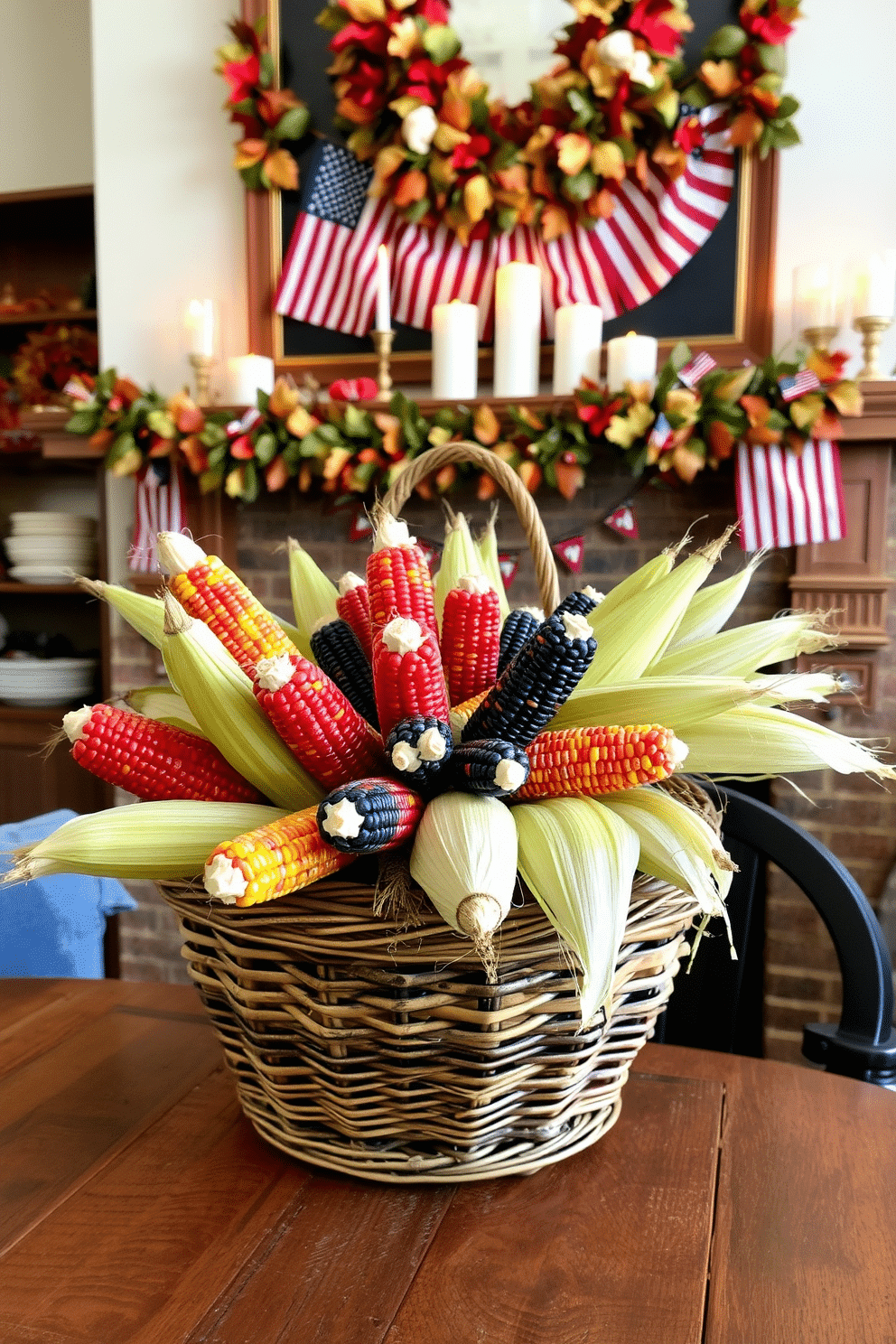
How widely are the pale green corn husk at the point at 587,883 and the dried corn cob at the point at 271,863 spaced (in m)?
0.10

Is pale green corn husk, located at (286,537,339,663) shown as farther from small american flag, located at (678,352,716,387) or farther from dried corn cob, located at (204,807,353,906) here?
small american flag, located at (678,352,716,387)

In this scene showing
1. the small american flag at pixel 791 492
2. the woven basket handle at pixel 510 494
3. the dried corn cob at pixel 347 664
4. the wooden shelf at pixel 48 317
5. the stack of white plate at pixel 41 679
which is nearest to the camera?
the dried corn cob at pixel 347 664

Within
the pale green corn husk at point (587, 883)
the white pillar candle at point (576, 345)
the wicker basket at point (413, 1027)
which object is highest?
the white pillar candle at point (576, 345)

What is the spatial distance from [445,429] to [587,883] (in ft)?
5.70

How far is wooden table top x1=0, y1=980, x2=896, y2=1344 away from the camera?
0.48 meters

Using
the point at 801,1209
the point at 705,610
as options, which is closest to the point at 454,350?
the point at 705,610

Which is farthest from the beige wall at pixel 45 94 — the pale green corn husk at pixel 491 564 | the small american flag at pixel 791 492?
the pale green corn husk at pixel 491 564

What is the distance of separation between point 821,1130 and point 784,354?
5.90 ft

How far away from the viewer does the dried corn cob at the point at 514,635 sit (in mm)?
708

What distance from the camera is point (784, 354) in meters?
2.09

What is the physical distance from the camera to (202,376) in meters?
2.32

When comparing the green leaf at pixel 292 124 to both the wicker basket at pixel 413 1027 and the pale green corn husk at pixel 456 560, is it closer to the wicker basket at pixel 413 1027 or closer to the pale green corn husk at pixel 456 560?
the pale green corn husk at pixel 456 560

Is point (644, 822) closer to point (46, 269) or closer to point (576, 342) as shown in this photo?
point (576, 342)

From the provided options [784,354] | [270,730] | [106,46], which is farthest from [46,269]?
[270,730]
